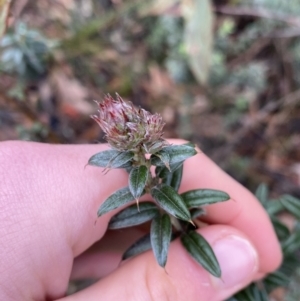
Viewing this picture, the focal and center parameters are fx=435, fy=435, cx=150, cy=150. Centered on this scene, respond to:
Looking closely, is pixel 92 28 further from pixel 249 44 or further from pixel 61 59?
pixel 249 44

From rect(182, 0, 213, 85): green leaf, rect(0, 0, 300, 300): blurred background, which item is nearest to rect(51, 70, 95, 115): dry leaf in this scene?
rect(0, 0, 300, 300): blurred background

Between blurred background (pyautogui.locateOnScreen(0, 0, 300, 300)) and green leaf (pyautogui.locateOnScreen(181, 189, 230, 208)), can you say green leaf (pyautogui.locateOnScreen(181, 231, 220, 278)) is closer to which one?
green leaf (pyautogui.locateOnScreen(181, 189, 230, 208))

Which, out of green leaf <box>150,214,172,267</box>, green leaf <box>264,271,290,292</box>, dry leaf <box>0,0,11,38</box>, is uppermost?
dry leaf <box>0,0,11,38</box>

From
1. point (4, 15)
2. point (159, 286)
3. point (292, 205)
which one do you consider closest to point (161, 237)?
point (159, 286)

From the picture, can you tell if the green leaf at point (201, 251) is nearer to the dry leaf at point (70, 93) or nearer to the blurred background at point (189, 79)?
the blurred background at point (189, 79)

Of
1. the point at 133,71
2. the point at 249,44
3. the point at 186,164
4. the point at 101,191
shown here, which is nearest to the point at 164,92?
the point at 133,71

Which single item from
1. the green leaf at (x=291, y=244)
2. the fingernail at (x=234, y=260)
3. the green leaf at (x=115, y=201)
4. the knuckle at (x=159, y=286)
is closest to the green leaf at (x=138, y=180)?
the green leaf at (x=115, y=201)

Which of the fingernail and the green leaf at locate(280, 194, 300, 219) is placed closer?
the fingernail
